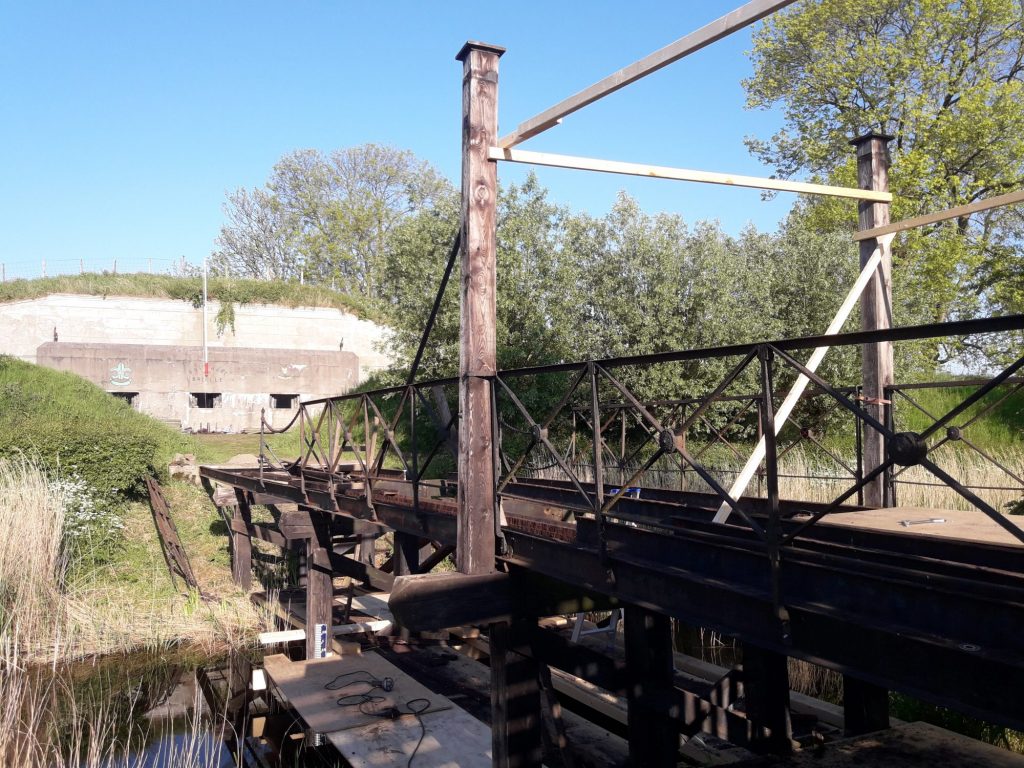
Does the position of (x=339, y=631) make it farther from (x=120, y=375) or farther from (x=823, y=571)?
(x=120, y=375)

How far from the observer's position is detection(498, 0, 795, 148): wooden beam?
11.0 feet

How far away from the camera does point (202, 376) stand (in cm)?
2238

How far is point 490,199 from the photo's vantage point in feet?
16.1

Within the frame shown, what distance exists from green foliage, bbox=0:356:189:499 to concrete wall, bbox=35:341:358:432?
198 cm

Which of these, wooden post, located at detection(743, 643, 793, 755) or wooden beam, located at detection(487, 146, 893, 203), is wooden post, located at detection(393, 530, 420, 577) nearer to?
wooden post, located at detection(743, 643, 793, 755)

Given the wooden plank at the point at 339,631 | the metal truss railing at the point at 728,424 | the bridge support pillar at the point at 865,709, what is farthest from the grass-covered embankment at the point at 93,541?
the bridge support pillar at the point at 865,709

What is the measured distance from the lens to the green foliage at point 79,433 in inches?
534

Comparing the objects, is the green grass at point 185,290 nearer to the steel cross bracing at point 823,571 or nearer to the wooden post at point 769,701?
the wooden post at point 769,701

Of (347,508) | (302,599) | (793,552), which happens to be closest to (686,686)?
(347,508)

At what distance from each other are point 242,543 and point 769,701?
9.65m

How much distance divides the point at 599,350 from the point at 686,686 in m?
11.9

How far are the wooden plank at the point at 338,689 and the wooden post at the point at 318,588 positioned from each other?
20 cm

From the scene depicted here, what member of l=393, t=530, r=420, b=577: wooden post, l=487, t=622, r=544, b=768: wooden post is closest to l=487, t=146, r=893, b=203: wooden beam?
l=487, t=622, r=544, b=768: wooden post

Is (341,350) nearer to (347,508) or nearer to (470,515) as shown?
(347,508)
